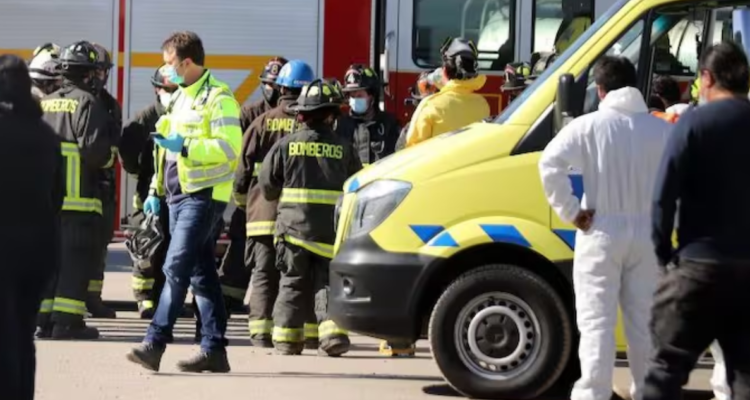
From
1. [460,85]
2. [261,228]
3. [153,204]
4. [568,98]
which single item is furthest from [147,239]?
[568,98]

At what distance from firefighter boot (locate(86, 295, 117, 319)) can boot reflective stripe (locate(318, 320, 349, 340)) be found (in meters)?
2.69

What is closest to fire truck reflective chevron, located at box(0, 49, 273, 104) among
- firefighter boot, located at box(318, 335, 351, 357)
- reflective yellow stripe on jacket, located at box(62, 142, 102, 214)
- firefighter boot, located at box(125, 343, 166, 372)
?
reflective yellow stripe on jacket, located at box(62, 142, 102, 214)

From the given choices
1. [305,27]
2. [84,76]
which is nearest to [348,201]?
[84,76]

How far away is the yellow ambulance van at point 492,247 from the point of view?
9312mm

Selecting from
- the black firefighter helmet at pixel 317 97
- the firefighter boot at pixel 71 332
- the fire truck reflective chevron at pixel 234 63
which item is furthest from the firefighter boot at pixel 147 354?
the fire truck reflective chevron at pixel 234 63

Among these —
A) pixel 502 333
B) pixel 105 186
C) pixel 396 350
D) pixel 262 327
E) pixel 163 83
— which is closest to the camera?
pixel 502 333

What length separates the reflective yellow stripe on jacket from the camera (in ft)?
39.7

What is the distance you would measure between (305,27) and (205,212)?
23.4 feet

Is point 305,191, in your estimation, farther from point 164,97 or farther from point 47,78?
point 47,78

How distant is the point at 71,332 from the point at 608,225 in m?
5.11

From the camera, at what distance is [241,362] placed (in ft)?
36.3

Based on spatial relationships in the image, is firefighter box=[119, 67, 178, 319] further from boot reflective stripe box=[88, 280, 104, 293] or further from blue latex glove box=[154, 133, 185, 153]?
blue latex glove box=[154, 133, 185, 153]

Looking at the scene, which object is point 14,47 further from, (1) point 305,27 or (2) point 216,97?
(2) point 216,97

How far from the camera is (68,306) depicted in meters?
12.1
